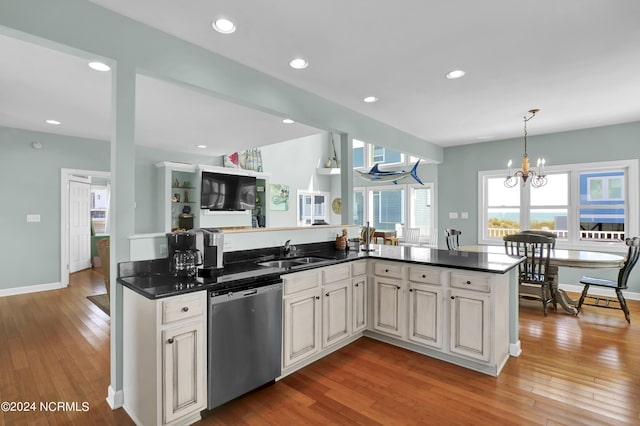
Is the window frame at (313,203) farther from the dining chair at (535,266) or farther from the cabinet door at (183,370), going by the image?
the cabinet door at (183,370)

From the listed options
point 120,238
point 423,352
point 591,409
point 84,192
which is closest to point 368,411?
point 423,352

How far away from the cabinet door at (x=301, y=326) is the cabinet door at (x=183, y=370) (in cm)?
68

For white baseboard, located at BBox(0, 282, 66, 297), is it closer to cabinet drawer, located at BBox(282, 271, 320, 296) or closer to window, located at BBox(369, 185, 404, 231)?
cabinet drawer, located at BBox(282, 271, 320, 296)

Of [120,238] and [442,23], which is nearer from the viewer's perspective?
[120,238]

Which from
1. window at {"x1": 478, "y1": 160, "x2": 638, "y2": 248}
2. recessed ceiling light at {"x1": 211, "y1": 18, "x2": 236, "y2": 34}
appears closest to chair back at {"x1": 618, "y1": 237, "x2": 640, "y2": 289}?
window at {"x1": 478, "y1": 160, "x2": 638, "y2": 248}

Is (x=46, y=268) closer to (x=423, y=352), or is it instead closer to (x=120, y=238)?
(x=120, y=238)

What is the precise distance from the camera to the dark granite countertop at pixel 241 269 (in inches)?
76.4

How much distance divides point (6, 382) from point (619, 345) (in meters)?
5.36

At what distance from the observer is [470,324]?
262cm

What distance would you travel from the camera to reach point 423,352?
9.68ft

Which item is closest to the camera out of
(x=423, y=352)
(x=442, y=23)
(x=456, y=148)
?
(x=442, y=23)

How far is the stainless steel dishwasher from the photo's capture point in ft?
6.57

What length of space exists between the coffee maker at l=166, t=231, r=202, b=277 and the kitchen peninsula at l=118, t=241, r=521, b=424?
3.7 inches

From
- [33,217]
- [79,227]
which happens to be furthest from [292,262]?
[79,227]
